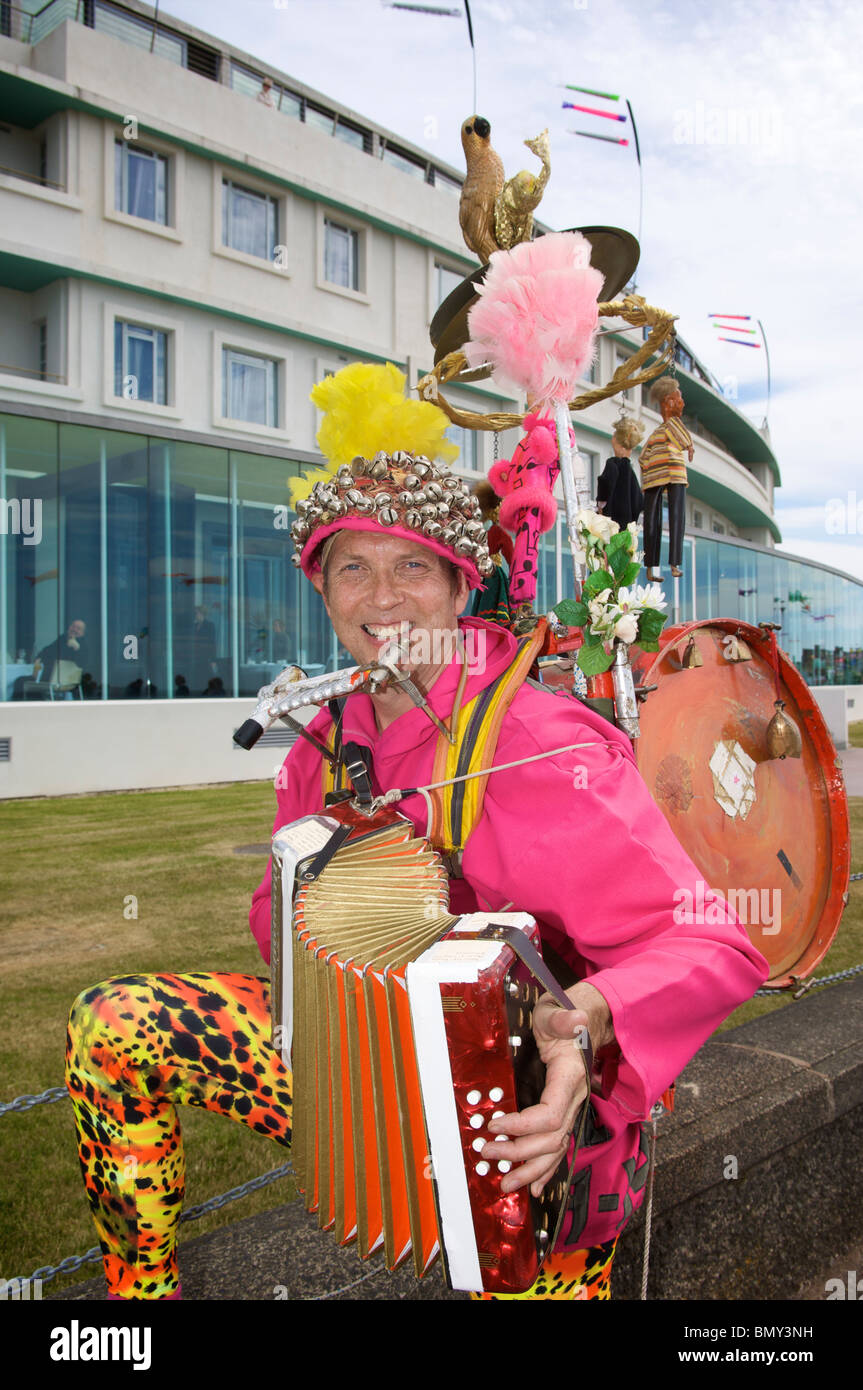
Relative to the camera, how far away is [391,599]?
1.97 meters

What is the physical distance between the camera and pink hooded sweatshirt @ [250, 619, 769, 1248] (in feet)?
4.49

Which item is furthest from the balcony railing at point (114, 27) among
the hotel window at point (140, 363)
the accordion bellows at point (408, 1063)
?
the accordion bellows at point (408, 1063)

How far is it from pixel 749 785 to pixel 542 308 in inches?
75.9

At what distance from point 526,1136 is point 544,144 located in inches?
135

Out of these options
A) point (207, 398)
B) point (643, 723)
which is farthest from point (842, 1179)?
point (207, 398)

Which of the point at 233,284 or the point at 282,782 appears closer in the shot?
the point at 282,782

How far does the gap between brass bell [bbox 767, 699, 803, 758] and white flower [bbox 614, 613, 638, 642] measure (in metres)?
1.15

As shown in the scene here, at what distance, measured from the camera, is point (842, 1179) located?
3.40 meters

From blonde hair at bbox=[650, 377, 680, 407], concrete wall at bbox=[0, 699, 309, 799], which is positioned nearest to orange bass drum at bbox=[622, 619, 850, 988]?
blonde hair at bbox=[650, 377, 680, 407]

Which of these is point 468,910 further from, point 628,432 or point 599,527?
point 628,432

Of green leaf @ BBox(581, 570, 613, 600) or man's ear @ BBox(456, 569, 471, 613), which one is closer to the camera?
man's ear @ BBox(456, 569, 471, 613)

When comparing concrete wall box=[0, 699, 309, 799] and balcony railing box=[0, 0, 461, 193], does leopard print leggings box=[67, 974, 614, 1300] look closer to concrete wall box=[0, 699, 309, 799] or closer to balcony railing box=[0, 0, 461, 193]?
concrete wall box=[0, 699, 309, 799]

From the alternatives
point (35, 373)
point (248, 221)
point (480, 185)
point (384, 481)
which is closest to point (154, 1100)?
point (384, 481)
